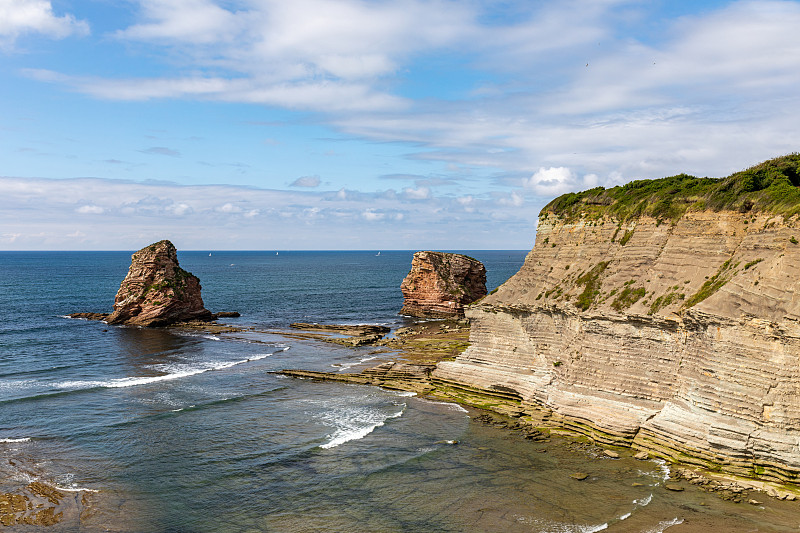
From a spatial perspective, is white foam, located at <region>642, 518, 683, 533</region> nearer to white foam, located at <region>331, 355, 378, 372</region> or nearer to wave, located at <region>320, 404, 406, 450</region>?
wave, located at <region>320, 404, 406, 450</region>

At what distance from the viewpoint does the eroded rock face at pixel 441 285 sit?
80.0 meters

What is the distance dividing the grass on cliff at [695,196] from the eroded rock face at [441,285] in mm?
42157

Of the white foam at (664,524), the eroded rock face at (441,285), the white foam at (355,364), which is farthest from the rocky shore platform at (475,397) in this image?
the eroded rock face at (441,285)

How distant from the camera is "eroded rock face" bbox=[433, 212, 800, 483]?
22.2 meters

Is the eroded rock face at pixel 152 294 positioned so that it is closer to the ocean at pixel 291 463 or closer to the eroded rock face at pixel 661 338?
the ocean at pixel 291 463

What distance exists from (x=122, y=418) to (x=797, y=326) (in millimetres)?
35046

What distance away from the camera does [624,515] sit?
20906 millimetres

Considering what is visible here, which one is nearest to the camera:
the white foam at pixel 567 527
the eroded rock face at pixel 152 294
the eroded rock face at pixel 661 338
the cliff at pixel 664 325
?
the white foam at pixel 567 527

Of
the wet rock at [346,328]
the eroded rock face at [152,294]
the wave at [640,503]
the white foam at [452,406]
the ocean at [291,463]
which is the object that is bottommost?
the ocean at [291,463]

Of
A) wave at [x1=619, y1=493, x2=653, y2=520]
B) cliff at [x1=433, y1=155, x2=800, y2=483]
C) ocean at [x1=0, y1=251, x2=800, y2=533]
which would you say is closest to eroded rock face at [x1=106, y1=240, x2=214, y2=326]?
ocean at [x1=0, y1=251, x2=800, y2=533]

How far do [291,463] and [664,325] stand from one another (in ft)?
62.6

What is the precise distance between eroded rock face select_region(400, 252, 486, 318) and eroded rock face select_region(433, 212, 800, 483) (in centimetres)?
4096

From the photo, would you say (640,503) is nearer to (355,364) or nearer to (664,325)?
(664,325)

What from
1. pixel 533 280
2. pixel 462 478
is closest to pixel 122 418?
pixel 462 478
